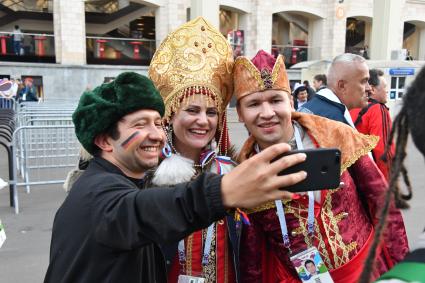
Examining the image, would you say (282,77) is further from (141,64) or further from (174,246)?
(141,64)

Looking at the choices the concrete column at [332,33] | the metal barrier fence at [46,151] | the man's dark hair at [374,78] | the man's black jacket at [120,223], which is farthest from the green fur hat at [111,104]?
the concrete column at [332,33]

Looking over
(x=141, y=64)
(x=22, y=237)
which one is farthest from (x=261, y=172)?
(x=141, y=64)

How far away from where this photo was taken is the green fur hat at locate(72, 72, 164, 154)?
1.41 m

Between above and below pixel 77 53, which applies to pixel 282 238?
below

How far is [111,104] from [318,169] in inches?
30.0

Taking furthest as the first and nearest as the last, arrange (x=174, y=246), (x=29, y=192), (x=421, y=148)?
(x=29, y=192), (x=174, y=246), (x=421, y=148)

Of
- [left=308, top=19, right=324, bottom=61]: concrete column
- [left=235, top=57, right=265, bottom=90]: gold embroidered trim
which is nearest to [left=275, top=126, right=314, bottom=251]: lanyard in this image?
[left=235, top=57, right=265, bottom=90]: gold embroidered trim

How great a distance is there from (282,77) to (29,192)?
538cm

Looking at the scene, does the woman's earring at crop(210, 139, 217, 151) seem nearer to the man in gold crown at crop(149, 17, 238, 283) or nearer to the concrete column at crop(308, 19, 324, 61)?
the man in gold crown at crop(149, 17, 238, 283)

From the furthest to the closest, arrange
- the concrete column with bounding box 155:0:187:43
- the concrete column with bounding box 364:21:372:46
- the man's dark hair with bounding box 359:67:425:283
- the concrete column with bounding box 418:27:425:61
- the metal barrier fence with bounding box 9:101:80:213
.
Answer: the concrete column with bounding box 418:27:425:61 → the concrete column with bounding box 364:21:372:46 → the concrete column with bounding box 155:0:187:43 → the metal barrier fence with bounding box 9:101:80:213 → the man's dark hair with bounding box 359:67:425:283

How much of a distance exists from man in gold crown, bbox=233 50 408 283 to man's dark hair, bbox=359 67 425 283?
3.03 feet

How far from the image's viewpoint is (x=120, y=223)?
1.07 metres

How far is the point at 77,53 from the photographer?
1958 cm

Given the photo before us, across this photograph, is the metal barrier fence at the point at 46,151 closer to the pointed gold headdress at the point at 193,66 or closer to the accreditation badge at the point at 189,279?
the pointed gold headdress at the point at 193,66
